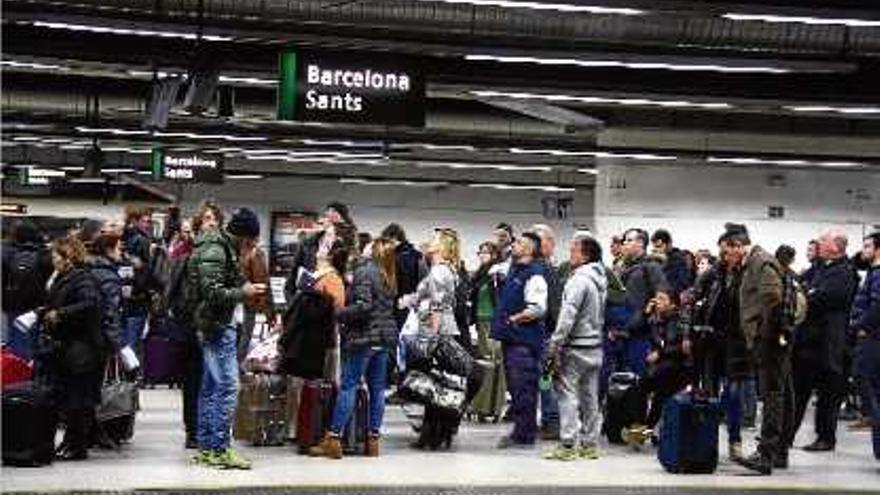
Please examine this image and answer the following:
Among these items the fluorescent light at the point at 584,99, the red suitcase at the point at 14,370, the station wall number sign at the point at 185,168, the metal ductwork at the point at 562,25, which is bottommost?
the red suitcase at the point at 14,370

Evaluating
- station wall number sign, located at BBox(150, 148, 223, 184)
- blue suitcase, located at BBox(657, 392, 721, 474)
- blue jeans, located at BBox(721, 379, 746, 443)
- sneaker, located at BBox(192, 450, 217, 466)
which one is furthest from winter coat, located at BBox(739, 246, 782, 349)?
station wall number sign, located at BBox(150, 148, 223, 184)

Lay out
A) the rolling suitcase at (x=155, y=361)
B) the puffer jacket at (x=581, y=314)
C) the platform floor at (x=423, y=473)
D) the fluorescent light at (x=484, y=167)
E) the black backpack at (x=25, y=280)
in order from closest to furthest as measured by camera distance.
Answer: the platform floor at (x=423, y=473) → the puffer jacket at (x=581, y=314) → the black backpack at (x=25, y=280) → the rolling suitcase at (x=155, y=361) → the fluorescent light at (x=484, y=167)

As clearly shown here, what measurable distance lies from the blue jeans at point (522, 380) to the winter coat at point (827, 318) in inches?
85.0

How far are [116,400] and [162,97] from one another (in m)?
6.74

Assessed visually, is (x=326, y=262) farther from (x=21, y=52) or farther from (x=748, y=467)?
(x=21, y=52)

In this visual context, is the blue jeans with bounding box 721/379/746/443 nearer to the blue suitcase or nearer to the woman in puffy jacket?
the blue suitcase

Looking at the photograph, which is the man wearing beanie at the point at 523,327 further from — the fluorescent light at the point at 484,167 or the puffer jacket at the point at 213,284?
the fluorescent light at the point at 484,167

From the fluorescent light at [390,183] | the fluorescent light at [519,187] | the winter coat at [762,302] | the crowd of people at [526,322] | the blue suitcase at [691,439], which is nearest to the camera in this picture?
the crowd of people at [526,322]

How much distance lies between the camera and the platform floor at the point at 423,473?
26.1 ft

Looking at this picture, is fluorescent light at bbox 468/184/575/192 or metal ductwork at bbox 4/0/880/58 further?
fluorescent light at bbox 468/184/575/192

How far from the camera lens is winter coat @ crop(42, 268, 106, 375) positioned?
27.3 ft

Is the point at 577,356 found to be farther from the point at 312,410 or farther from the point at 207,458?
the point at 207,458

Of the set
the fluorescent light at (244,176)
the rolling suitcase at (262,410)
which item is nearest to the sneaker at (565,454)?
the rolling suitcase at (262,410)

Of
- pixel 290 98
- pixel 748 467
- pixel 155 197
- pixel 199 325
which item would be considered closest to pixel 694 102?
pixel 290 98
